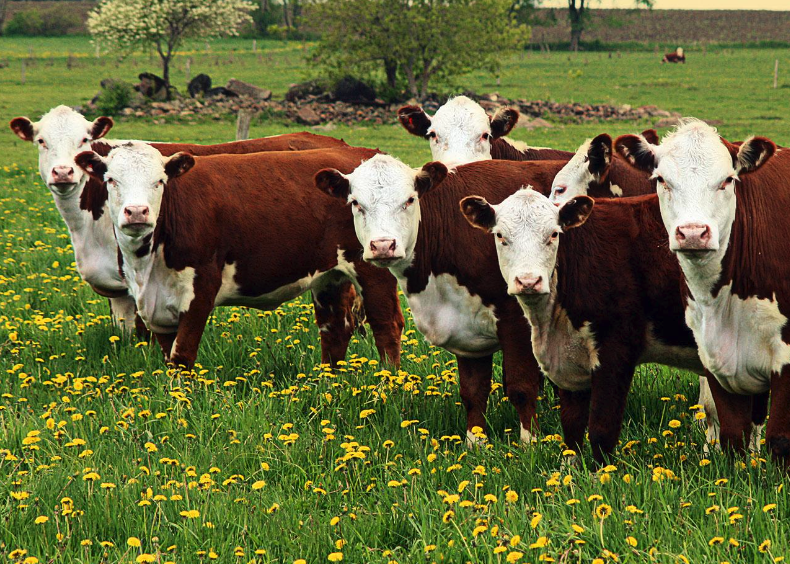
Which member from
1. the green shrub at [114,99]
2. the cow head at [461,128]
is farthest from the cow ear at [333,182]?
the green shrub at [114,99]

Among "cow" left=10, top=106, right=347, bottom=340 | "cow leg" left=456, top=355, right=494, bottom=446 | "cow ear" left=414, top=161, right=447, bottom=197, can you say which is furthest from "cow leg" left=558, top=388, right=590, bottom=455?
"cow" left=10, top=106, right=347, bottom=340

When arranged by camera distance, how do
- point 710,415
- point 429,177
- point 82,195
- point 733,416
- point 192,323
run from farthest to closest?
point 82,195 < point 192,323 < point 429,177 < point 710,415 < point 733,416

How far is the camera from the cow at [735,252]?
444 cm

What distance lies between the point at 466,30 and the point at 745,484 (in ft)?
114

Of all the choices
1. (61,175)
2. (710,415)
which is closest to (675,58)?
(61,175)

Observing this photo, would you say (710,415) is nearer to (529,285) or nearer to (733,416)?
(733,416)

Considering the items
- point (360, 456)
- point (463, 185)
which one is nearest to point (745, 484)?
point (360, 456)

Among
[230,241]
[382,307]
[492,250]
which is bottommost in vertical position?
[382,307]

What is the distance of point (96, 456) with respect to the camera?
17.0ft

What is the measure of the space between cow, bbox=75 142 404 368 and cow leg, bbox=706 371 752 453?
9.87 ft

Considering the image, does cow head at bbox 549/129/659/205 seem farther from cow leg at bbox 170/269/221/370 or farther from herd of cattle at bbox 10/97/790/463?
cow leg at bbox 170/269/221/370

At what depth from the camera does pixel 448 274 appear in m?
6.09

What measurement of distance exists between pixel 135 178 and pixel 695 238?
4.24 metres

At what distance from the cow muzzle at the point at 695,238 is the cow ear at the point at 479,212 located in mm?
1317
